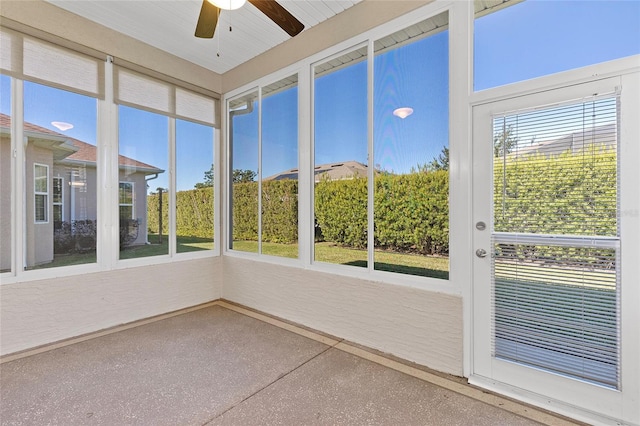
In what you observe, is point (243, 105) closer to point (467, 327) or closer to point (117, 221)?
point (117, 221)

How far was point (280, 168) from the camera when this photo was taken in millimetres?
3721

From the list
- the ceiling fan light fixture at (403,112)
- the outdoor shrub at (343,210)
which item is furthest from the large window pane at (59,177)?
the ceiling fan light fixture at (403,112)

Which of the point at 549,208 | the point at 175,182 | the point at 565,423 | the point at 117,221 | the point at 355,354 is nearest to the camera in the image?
the point at 565,423

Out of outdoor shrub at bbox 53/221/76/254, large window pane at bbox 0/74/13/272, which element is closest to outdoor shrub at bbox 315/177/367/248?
outdoor shrub at bbox 53/221/76/254

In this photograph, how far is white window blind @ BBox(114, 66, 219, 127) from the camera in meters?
3.42

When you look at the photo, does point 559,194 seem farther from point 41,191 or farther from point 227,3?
point 41,191

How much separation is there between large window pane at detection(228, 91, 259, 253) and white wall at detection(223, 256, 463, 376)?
0.46 m

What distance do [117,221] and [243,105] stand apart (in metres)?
2.16

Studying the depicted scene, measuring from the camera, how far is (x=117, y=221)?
135 inches

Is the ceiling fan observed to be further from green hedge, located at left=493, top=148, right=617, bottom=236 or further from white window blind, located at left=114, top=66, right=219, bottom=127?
green hedge, located at left=493, top=148, right=617, bottom=236

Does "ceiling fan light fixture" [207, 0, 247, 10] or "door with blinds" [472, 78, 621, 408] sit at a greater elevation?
"ceiling fan light fixture" [207, 0, 247, 10]

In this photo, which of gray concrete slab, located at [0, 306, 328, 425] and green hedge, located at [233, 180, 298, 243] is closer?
gray concrete slab, located at [0, 306, 328, 425]

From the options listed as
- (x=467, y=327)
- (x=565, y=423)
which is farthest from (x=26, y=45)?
(x=565, y=423)

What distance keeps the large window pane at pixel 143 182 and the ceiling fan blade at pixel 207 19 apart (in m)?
1.75
